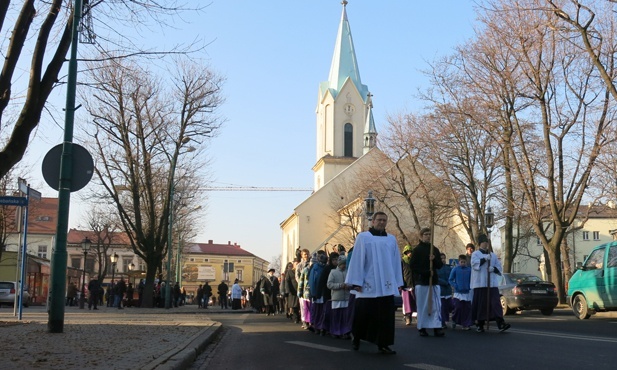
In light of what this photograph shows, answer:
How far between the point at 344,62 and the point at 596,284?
7437cm

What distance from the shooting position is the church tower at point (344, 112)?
8875 cm

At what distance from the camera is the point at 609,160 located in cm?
2870

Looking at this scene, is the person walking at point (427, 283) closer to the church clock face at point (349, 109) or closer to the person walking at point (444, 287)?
the person walking at point (444, 287)

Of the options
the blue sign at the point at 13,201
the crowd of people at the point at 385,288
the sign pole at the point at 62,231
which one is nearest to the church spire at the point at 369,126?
the crowd of people at the point at 385,288

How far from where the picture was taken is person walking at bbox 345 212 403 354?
9.37 metres

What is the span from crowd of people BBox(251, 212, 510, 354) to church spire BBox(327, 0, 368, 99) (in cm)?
7177

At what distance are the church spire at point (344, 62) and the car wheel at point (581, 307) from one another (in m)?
71.4

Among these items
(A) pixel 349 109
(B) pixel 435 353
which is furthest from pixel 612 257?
(A) pixel 349 109

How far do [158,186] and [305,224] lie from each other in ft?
154

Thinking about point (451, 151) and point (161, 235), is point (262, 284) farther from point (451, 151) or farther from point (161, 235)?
point (451, 151)

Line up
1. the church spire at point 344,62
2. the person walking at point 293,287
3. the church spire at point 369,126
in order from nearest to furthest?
the person walking at point 293,287 → the church spire at point 369,126 → the church spire at point 344,62

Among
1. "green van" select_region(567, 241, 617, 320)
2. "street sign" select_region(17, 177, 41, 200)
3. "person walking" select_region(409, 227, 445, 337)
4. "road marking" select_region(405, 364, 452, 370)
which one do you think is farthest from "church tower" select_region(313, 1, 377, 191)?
"road marking" select_region(405, 364, 452, 370)

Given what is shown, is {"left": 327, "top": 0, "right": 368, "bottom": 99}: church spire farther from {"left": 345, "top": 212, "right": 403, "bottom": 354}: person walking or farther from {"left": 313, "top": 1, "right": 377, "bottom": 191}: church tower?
{"left": 345, "top": 212, "right": 403, "bottom": 354}: person walking

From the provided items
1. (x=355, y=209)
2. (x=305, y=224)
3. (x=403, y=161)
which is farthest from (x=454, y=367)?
(x=305, y=224)
